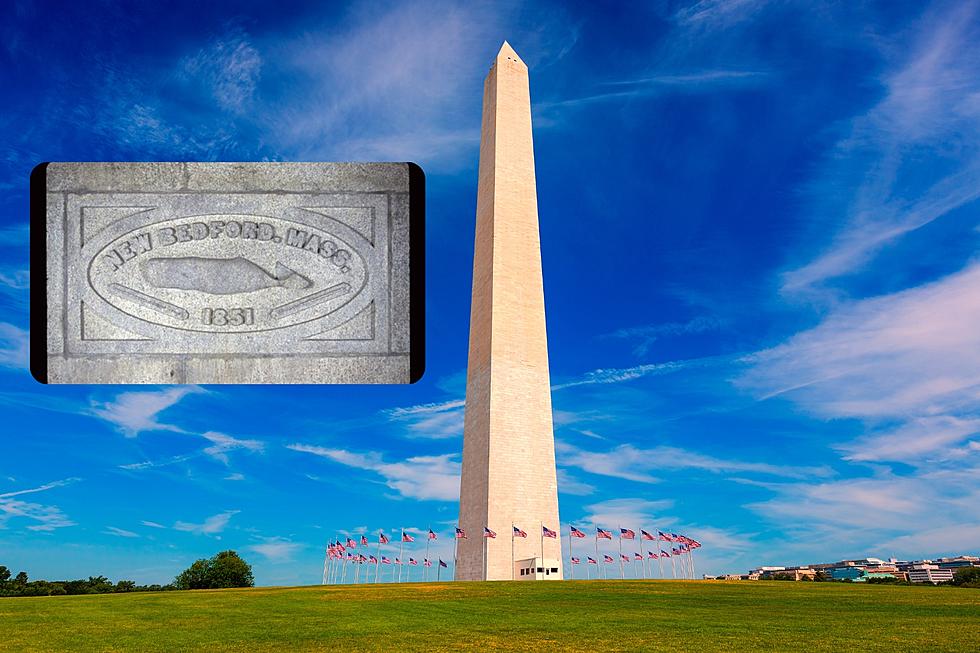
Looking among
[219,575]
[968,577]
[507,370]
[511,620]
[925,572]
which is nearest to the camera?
[511,620]

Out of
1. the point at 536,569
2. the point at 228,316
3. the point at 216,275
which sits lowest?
the point at 228,316

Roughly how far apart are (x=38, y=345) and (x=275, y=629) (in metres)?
20.7

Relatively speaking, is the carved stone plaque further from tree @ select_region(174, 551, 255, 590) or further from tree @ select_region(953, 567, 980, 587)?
tree @ select_region(174, 551, 255, 590)

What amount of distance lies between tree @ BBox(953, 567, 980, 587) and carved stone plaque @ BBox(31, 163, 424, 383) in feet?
150

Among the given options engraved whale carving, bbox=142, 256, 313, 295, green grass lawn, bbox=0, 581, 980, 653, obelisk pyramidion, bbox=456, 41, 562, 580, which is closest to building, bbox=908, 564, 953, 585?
obelisk pyramidion, bbox=456, 41, 562, 580

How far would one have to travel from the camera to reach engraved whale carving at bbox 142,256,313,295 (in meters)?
5.91

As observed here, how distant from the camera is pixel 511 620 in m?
26.2

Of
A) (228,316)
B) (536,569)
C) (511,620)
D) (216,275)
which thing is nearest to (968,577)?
(536,569)

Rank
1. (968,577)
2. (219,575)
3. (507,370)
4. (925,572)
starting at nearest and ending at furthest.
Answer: (968,577) → (507,370) → (219,575) → (925,572)

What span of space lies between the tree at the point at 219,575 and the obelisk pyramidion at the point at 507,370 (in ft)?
53.4

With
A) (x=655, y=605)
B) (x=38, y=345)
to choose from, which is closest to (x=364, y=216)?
(x=38, y=345)

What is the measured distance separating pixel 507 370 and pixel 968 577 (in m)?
26.0

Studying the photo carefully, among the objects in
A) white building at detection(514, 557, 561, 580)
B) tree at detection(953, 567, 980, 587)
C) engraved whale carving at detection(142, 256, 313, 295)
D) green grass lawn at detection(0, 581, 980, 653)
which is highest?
white building at detection(514, 557, 561, 580)

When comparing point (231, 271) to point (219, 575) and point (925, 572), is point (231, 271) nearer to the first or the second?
point (219, 575)
